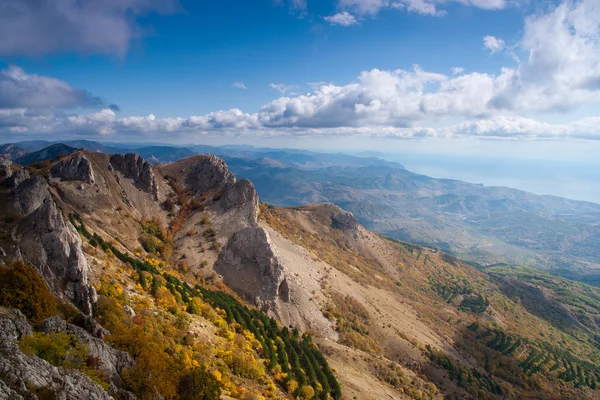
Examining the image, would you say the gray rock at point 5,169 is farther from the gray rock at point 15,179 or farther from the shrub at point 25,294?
the shrub at point 25,294

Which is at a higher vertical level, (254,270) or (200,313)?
(200,313)

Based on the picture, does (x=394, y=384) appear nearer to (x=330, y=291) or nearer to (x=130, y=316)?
(x=330, y=291)

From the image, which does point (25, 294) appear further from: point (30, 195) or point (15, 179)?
point (15, 179)

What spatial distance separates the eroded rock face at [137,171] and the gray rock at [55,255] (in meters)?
59.3

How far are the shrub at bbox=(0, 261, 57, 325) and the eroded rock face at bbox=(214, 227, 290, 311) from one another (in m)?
50.7

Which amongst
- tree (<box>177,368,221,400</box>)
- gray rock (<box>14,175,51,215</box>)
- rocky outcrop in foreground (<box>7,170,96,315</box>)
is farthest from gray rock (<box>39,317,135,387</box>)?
gray rock (<box>14,175,51,215</box>)

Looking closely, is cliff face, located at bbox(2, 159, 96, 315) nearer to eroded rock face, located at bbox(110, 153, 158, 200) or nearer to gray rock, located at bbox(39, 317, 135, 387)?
gray rock, located at bbox(39, 317, 135, 387)

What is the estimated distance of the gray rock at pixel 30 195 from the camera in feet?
135

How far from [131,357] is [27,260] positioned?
1662 centimetres

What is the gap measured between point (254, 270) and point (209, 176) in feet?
155

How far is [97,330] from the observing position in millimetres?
26531

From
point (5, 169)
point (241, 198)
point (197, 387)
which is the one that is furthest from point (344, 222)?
point (197, 387)

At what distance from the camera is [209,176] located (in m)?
111

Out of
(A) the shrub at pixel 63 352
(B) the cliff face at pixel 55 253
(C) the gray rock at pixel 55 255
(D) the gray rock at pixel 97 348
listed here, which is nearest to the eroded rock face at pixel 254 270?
(B) the cliff face at pixel 55 253
